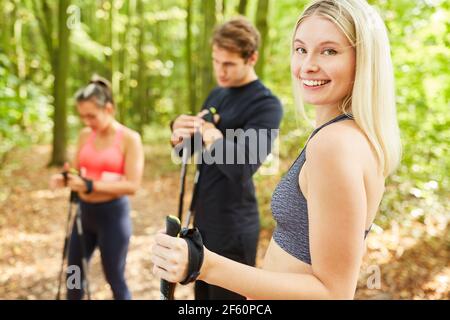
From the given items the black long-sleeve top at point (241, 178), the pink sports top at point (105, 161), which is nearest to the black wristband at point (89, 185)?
the pink sports top at point (105, 161)

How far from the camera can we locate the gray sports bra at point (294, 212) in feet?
4.54

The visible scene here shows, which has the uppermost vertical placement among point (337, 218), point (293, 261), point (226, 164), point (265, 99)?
point (265, 99)

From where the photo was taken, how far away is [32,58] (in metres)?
17.8

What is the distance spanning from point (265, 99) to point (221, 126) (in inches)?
14.6

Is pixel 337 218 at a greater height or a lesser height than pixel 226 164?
lesser

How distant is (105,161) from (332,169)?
2.87m

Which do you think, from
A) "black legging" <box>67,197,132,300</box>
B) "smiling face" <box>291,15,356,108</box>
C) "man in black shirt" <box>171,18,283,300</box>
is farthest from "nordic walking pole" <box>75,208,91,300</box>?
"smiling face" <box>291,15,356,108</box>

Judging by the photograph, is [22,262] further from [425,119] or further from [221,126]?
[425,119]

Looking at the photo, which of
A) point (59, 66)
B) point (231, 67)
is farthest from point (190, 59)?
point (231, 67)

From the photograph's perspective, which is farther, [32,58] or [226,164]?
[32,58]

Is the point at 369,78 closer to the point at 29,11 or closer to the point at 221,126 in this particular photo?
the point at 221,126
